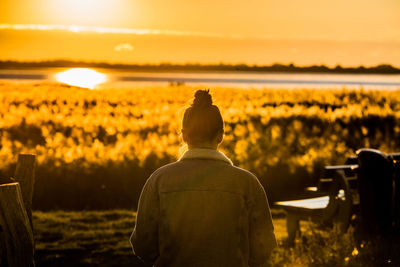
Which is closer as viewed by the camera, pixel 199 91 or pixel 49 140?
pixel 199 91

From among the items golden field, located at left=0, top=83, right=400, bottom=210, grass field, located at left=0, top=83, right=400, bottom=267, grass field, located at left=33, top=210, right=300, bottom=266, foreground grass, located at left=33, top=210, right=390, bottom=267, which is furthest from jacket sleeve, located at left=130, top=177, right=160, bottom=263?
golden field, located at left=0, top=83, right=400, bottom=210

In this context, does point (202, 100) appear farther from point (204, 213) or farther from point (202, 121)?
point (204, 213)

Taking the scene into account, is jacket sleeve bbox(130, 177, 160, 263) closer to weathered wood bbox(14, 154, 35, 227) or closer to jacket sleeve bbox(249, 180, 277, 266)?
jacket sleeve bbox(249, 180, 277, 266)

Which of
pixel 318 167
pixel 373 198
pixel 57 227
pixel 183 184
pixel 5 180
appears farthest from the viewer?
pixel 318 167

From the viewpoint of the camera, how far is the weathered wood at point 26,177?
4570mm

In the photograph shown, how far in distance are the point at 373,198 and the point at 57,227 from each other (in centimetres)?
544

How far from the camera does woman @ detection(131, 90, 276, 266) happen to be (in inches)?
123

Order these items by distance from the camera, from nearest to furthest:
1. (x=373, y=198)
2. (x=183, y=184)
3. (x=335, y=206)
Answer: (x=183, y=184)
(x=373, y=198)
(x=335, y=206)

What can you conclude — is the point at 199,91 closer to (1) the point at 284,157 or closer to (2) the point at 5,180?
(2) the point at 5,180

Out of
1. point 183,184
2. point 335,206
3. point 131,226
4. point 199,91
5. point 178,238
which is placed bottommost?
point 131,226

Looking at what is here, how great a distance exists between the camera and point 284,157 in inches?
592

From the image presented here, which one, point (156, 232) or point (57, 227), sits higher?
point (156, 232)

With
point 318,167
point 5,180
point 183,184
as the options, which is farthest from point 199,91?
point 318,167

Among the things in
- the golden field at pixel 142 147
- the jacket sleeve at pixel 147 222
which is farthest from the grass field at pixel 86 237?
the jacket sleeve at pixel 147 222
